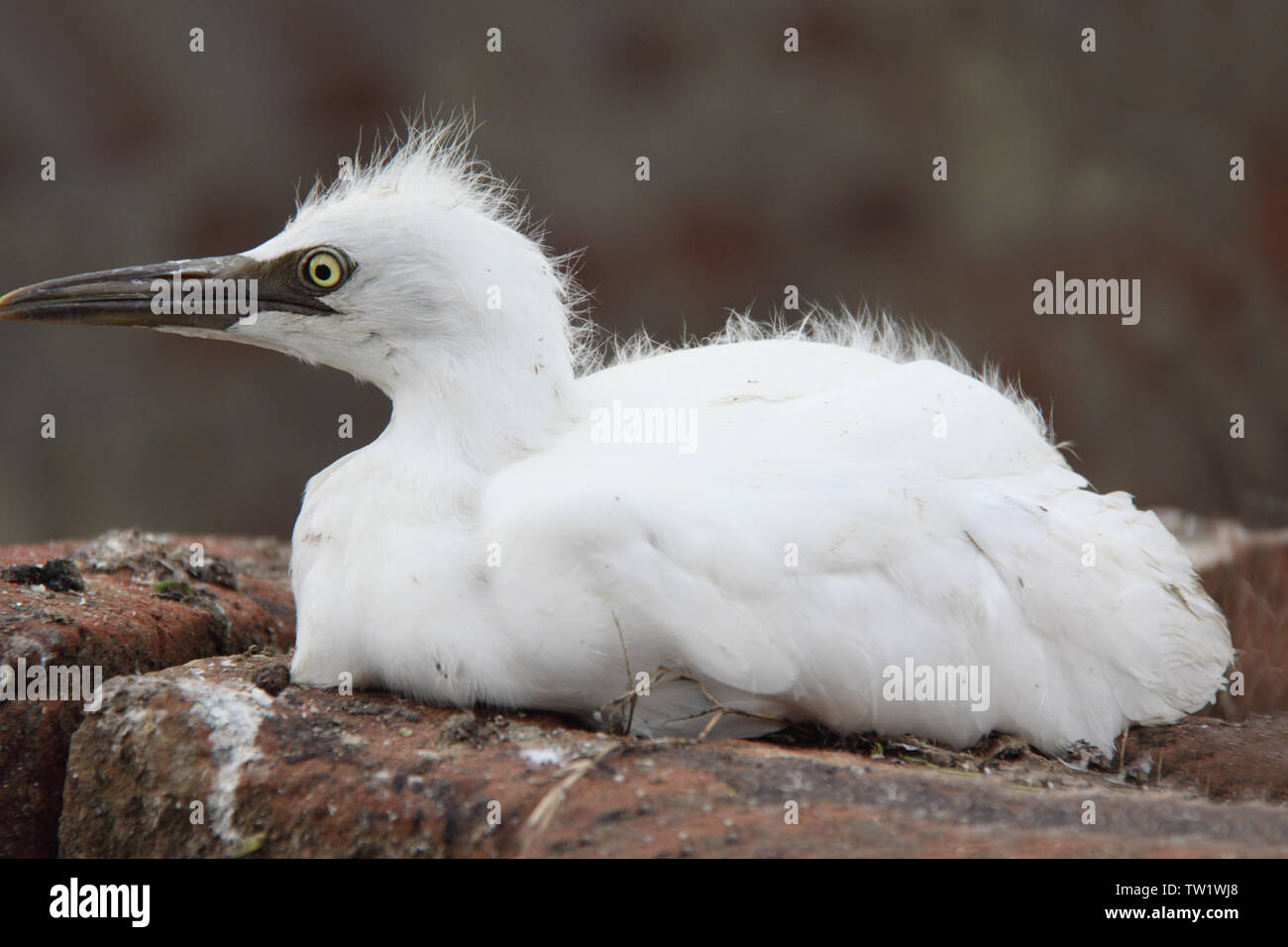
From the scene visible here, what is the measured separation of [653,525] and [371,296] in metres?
0.87

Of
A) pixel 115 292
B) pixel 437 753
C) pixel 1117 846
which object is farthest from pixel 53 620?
pixel 1117 846

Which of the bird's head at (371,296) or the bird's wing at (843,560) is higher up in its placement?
the bird's head at (371,296)

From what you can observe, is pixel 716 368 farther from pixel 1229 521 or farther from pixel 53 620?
pixel 1229 521

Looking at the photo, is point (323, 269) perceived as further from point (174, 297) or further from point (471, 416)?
point (471, 416)

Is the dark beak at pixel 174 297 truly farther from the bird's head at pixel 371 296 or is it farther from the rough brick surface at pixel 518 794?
the rough brick surface at pixel 518 794

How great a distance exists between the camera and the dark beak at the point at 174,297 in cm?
301

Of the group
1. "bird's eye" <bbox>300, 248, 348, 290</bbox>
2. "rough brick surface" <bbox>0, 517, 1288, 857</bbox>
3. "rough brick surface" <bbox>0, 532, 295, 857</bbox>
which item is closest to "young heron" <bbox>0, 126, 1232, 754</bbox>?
"bird's eye" <bbox>300, 248, 348, 290</bbox>

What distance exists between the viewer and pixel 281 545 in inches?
204

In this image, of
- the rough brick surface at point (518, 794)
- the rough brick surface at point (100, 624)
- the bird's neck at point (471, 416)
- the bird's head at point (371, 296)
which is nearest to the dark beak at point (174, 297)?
the bird's head at point (371, 296)

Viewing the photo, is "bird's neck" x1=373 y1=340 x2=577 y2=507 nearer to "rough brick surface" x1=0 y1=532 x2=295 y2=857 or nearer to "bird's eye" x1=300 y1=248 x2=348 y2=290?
"bird's eye" x1=300 y1=248 x2=348 y2=290

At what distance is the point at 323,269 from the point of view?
2.99 m

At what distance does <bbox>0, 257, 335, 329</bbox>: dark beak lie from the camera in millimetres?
3014

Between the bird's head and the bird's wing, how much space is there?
0.99 ft

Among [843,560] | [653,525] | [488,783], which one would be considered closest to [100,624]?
[488,783]
